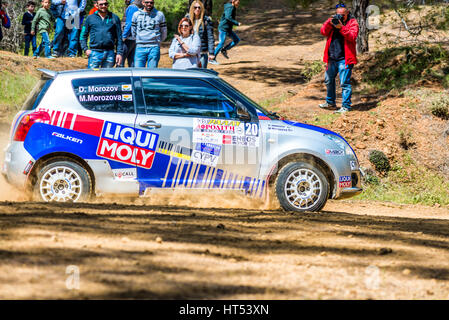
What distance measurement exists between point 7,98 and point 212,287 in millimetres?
12537

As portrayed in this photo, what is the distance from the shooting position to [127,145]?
813 centimetres

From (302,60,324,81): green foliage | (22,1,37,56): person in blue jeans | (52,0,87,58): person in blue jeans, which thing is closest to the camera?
(52,0,87,58): person in blue jeans

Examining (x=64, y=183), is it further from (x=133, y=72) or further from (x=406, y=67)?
(x=406, y=67)

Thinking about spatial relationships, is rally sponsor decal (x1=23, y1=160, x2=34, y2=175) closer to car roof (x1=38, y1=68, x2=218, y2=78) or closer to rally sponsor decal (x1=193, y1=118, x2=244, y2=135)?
car roof (x1=38, y1=68, x2=218, y2=78)

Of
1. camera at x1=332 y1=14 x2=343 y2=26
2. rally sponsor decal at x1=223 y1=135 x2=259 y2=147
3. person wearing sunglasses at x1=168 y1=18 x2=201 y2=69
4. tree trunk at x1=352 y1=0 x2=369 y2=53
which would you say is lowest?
rally sponsor decal at x1=223 y1=135 x2=259 y2=147

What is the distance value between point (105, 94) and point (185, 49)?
16.4 feet

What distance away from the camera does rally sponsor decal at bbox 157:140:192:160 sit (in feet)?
26.8

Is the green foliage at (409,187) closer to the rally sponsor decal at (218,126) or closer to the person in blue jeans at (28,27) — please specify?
the rally sponsor decal at (218,126)

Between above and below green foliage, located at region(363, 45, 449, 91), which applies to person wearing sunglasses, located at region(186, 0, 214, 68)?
above

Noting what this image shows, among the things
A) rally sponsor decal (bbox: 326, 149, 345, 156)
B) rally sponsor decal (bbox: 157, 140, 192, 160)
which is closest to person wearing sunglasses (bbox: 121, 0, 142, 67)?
rally sponsor decal (bbox: 157, 140, 192, 160)

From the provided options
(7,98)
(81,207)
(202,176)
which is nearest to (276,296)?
(81,207)

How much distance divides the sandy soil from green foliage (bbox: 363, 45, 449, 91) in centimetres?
934

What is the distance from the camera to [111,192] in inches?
320

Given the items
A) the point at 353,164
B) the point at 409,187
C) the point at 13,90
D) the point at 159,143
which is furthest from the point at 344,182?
the point at 13,90
